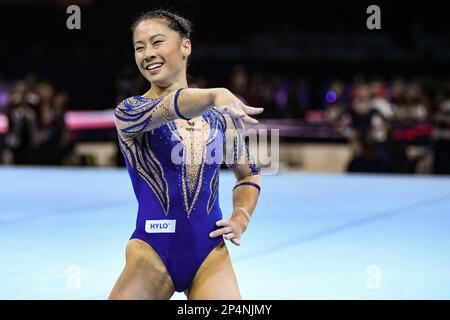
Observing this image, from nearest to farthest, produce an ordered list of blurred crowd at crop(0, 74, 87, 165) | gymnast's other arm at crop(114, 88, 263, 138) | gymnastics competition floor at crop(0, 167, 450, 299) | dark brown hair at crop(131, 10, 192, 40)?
gymnast's other arm at crop(114, 88, 263, 138) < dark brown hair at crop(131, 10, 192, 40) < gymnastics competition floor at crop(0, 167, 450, 299) < blurred crowd at crop(0, 74, 87, 165)

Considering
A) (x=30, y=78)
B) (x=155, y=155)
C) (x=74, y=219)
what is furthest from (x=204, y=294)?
(x=30, y=78)

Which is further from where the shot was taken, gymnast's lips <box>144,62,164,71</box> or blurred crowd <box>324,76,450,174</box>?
blurred crowd <box>324,76,450,174</box>

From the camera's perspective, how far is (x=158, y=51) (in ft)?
8.96

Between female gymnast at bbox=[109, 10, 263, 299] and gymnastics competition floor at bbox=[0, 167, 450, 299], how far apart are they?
49.6 inches

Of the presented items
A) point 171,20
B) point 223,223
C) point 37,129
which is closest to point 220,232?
point 223,223

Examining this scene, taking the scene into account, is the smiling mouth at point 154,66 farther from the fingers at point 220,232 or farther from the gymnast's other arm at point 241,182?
the fingers at point 220,232

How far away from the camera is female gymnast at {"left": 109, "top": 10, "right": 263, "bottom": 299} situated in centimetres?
269

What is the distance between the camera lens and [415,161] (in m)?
10.4

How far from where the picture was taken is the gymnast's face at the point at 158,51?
8.98 ft

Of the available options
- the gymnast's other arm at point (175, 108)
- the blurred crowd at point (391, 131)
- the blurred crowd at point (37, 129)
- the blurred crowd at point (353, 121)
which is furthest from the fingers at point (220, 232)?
the blurred crowd at point (37, 129)

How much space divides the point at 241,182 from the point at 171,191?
365mm

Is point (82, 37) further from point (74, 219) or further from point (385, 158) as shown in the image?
point (74, 219)

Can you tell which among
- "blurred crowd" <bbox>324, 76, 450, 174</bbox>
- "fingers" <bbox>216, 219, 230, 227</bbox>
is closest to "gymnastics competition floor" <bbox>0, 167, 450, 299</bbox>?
"blurred crowd" <bbox>324, 76, 450, 174</bbox>

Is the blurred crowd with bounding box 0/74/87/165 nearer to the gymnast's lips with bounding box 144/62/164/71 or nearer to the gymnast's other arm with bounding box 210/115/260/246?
the gymnast's other arm with bounding box 210/115/260/246
